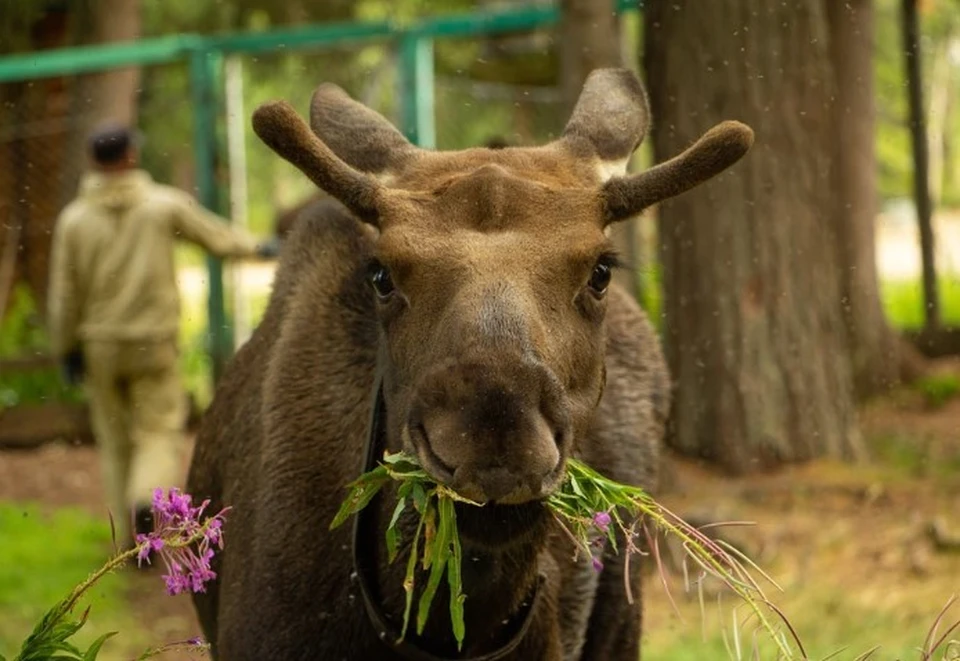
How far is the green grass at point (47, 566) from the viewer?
9.68m

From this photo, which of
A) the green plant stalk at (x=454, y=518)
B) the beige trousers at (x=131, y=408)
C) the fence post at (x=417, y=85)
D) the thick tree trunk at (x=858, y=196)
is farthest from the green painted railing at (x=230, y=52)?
the green plant stalk at (x=454, y=518)

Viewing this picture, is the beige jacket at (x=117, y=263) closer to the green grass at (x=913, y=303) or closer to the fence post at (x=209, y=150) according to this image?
the fence post at (x=209, y=150)

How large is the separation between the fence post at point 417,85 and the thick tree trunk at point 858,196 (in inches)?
120

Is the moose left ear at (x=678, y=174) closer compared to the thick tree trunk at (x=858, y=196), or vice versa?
the moose left ear at (x=678, y=174)

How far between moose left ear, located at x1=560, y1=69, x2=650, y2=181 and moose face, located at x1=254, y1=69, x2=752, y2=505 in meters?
0.02

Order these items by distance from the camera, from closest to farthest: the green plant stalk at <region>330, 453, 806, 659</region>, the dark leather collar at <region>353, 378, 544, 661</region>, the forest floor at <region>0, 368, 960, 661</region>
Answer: the green plant stalk at <region>330, 453, 806, 659</region> → the dark leather collar at <region>353, 378, 544, 661</region> → the forest floor at <region>0, 368, 960, 661</region>

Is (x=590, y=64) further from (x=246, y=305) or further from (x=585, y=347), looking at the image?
(x=585, y=347)

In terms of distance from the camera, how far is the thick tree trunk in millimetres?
13898

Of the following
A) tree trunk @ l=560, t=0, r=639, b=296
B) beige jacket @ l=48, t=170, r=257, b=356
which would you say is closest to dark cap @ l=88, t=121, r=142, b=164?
beige jacket @ l=48, t=170, r=257, b=356

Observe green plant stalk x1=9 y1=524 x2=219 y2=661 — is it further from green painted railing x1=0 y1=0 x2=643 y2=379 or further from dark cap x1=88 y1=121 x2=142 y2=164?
green painted railing x1=0 y1=0 x2=643 y2=379

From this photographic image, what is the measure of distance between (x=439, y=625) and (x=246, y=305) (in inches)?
362

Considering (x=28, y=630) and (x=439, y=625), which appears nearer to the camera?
(x=439, y=625)

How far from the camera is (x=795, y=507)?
1030 centimetres

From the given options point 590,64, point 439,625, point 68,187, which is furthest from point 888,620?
point 68,187
